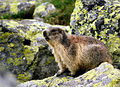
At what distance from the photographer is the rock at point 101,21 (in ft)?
18.6

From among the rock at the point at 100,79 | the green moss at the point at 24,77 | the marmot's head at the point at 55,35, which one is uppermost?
the marmot's head at the point at 55,35

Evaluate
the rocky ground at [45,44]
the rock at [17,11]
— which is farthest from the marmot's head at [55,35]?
the rock at [17,11]

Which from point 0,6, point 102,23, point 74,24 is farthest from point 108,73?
point 0,6

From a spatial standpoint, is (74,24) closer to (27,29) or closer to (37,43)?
(37,43)

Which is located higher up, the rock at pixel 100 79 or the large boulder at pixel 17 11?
the large boulder at pixel 17 11

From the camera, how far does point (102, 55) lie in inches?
183

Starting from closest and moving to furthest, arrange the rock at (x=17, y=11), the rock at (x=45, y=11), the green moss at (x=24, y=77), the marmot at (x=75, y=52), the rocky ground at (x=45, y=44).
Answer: the marmot at (x=75, y=52), the rocky ground at (x=45, y=44), the green moss at (x=24, y=77), the rock at (x=17, y=11), the rock at (x=45, y=11)

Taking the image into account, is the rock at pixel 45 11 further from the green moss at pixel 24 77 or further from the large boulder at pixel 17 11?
the green moss at pixel 24 77

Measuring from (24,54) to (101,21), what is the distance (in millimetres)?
3611

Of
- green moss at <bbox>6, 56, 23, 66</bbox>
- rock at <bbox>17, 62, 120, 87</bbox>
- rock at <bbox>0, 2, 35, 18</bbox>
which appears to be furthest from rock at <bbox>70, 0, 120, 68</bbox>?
rock at <bbox>0, 2, 35, 18</bbox>

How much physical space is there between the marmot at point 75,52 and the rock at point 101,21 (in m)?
0.99

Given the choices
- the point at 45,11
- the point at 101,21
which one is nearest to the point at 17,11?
the point at 45,11

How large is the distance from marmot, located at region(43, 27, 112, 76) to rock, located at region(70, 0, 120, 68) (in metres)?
0.99

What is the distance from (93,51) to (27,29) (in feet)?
14.8
